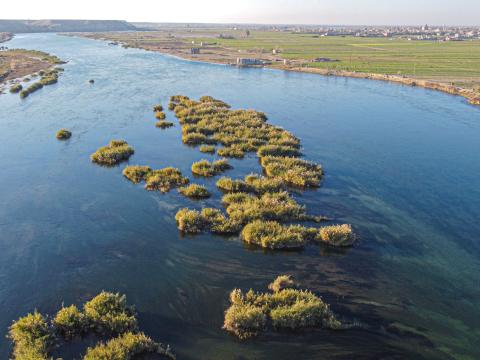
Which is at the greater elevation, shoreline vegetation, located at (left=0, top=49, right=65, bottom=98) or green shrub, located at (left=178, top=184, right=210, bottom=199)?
shoreline vegetation, located at (left=0, top=49, right=65, bottom=98)

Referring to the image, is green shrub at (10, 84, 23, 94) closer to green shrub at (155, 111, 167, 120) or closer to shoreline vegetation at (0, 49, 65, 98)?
shoreline vegetation at (0, 49, 65, 98)

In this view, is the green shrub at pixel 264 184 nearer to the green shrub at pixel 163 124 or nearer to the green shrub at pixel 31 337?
the green shrub at pixel 31 337

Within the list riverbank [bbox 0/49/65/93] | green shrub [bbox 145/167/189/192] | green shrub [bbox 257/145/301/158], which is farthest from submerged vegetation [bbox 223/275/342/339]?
riverbank [bbox 0/49/65/93]

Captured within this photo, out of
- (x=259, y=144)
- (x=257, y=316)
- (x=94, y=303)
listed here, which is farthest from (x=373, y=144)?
(x=94, y=303)

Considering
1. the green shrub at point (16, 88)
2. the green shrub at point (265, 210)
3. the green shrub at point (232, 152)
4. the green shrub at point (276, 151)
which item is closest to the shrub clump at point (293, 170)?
the green shrub at point (276, 151)

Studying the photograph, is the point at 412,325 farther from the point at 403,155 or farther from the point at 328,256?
the point at 403,155

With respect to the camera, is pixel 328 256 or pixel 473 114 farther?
pixel 473 114
